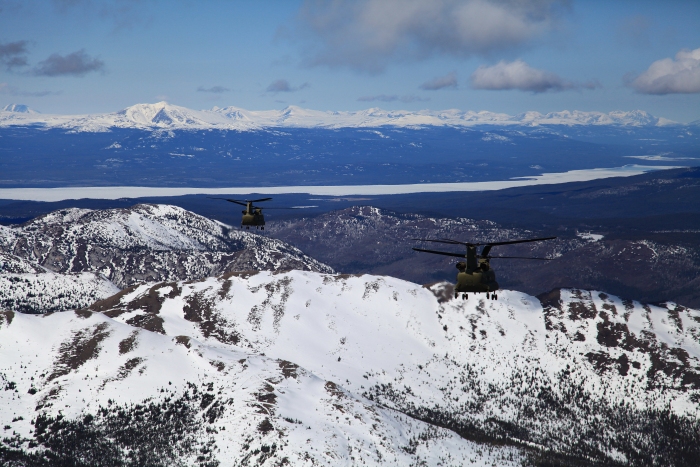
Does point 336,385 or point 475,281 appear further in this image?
point 336,385

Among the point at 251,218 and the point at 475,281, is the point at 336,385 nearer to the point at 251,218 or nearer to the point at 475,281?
the point at 251,218

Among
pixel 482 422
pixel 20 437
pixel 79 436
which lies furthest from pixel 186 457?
pixel 482 422

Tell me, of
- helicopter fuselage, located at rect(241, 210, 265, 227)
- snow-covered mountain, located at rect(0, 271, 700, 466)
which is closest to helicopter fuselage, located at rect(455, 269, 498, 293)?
helicopter fuselage, located at rect(241, 210, 265, 227)

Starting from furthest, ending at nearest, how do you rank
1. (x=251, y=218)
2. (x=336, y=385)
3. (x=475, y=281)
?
(x=336, y=385), (x=251, y=218), (x=475, y=281)

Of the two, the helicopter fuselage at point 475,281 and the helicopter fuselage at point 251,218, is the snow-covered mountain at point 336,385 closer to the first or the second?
the helicopter fuselage at point 251,218

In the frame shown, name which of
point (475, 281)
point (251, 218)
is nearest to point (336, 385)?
point (251, 218)

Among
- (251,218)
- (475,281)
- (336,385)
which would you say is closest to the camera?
(475,281)

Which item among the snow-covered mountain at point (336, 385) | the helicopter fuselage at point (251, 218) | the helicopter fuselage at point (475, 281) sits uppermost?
the helicopter fuselage at point (251, 218)

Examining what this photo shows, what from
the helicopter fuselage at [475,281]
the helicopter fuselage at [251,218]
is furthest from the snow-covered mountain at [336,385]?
the helicopter fuselage at [475,281]

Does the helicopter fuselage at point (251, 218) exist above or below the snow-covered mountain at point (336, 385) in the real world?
above
